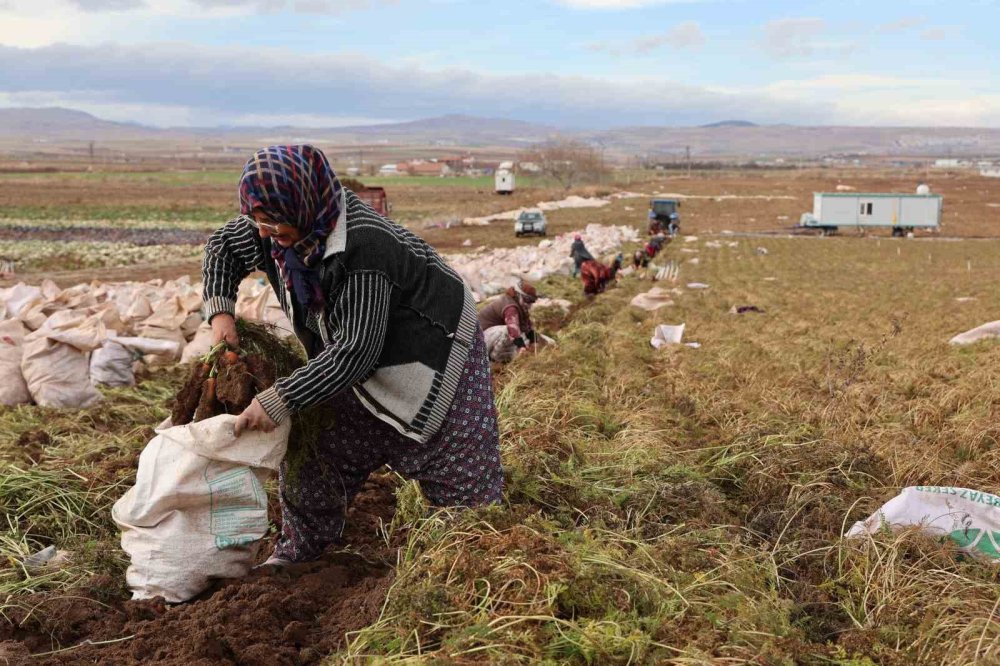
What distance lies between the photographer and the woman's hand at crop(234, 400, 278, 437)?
2.70m

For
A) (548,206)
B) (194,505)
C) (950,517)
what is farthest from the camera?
(548,206)

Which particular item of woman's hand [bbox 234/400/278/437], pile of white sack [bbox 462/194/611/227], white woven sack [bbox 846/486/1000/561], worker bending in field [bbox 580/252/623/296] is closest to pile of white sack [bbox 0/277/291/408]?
woman's hand [bbox 234/400/278/437]

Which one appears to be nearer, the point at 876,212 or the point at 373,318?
the point at 373,318

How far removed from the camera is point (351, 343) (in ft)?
8.67

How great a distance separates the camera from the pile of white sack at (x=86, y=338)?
5965 millimetres

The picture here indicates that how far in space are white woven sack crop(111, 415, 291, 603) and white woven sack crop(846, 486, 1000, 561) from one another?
2.27m

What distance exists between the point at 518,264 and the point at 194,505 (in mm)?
13682

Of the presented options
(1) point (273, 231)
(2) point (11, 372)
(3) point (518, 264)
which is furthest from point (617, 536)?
(3) point (518, 264)

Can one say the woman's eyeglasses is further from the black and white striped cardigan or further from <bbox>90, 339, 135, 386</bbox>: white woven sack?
<bbox>90, 339, 135, 386</bbox>: white woven sack

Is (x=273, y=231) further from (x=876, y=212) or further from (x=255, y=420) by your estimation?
(x=876, y=212)

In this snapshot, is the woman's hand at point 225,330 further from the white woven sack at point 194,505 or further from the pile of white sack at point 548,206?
the pile of white sack at point 548,206

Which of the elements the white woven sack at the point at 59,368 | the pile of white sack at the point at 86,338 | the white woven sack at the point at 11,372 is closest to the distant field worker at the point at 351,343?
the pile of white sack at the point at 86,338

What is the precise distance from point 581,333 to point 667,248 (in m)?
15.1

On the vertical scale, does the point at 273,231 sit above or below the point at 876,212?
above
